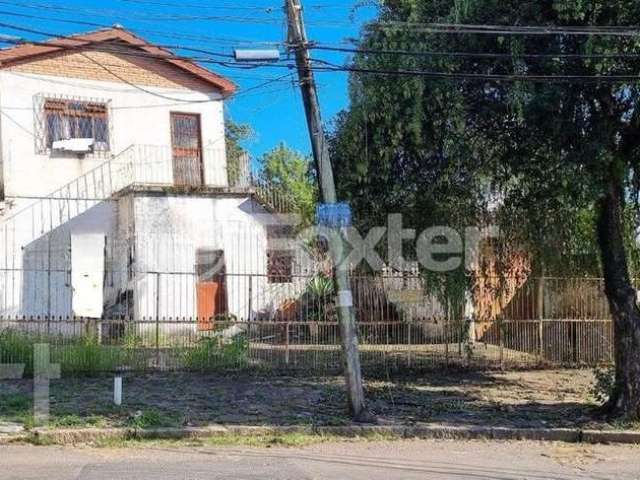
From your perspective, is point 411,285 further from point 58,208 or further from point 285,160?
point 285,160

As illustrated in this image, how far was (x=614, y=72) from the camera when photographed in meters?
10.5

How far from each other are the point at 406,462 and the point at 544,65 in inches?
234

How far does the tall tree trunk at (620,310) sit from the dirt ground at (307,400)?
1.74 feet

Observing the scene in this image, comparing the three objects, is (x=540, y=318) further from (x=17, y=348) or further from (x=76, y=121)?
(x=76, y=121)

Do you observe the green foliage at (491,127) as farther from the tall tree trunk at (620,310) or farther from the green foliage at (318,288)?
the green foliage at (318,288)

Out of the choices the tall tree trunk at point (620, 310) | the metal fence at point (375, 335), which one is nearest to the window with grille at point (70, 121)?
the metal fence at point (375, 335)

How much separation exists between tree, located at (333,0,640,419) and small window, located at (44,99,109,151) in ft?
34.4

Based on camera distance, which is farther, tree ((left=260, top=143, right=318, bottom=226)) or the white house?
tree ((left=260, top=143, right=318, bottom=226))

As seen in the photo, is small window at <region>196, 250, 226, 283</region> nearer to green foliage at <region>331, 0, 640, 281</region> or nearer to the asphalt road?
green foliage at <region>331, 0, 640, 281</region>

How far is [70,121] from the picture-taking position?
67.0 ft

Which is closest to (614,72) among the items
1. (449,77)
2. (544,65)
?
(544,65)

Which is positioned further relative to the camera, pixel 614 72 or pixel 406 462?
pixel 614 72

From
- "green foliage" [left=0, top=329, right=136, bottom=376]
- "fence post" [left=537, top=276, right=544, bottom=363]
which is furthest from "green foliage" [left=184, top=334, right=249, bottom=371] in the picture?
"fence post" [left=537, top=276, right=544, bottom=363]

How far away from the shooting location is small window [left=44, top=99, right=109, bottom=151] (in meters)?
20.1
